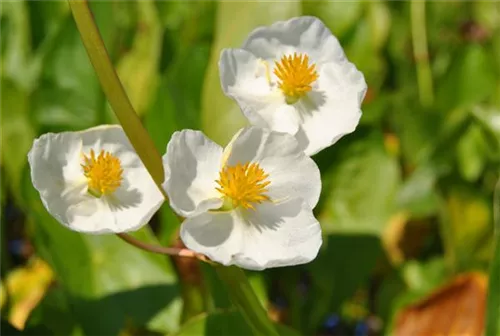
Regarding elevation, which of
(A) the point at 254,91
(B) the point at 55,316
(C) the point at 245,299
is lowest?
(B) the point at 55,316

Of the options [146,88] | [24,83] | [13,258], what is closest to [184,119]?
[146,88]

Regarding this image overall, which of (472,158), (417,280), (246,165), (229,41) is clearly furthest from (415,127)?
(246,165)

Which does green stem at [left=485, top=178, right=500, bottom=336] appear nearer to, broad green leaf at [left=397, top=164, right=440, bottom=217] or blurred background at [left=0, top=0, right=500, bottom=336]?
blurred background at [left=0, top=0, right=500, bottom=336]

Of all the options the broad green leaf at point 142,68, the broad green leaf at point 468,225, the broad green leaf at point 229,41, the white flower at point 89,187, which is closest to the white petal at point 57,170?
the white flower at point 89,187

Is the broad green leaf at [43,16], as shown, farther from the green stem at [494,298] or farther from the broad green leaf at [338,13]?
the green stem at [494,298]

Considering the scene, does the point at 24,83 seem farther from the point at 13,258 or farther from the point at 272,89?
the point at 272,89

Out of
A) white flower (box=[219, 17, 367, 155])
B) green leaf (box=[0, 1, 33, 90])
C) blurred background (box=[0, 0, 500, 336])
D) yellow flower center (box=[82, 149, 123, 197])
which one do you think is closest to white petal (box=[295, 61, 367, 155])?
white flower (box=[219, 17, 367, 155])

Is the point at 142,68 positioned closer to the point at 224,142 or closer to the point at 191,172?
the point at 224,142
